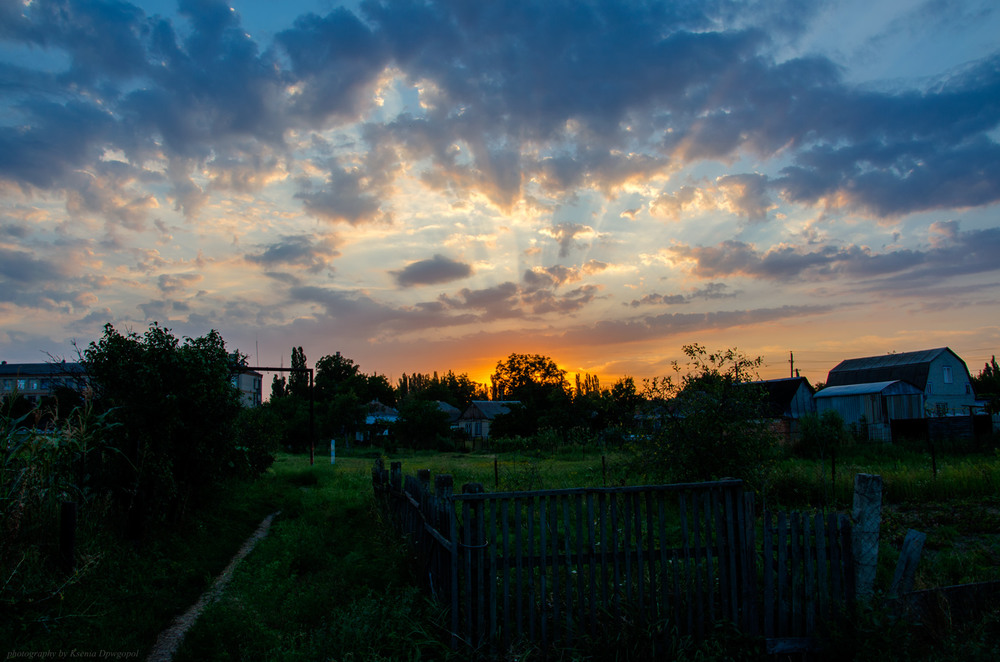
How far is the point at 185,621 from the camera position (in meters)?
6.32

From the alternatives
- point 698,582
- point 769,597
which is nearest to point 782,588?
point 769,597

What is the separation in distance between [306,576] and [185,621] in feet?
5.82

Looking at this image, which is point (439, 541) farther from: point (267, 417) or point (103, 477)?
point (267, 417)

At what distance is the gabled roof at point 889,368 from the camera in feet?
131

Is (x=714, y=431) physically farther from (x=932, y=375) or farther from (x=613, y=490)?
(x=932, y=375)

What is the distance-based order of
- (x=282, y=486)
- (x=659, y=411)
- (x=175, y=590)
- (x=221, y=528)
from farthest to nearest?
(x=282, y=486), (x=659, y=411), (x=221, y=528), (x=175, y=590)

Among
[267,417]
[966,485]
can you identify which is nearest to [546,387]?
[267,417]

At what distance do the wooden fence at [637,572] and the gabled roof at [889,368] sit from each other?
39019 millimetres

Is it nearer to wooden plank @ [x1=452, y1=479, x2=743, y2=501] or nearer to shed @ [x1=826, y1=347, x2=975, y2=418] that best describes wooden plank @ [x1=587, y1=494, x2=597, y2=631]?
wooden plank @ [x1=452, y1=479, x2=743, y2=501]

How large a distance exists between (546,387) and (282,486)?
158ft

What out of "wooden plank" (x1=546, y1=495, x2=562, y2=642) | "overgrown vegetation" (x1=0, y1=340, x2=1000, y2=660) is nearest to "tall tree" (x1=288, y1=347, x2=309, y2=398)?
"overgrown vegetation" (x1=0, y1=340, x2=1000, y2=660)

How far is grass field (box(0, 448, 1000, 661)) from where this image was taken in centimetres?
534

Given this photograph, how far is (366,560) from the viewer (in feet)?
27.1

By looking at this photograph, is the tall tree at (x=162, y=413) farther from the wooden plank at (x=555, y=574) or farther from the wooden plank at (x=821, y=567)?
the wooden plank at (x=821, y=567)
